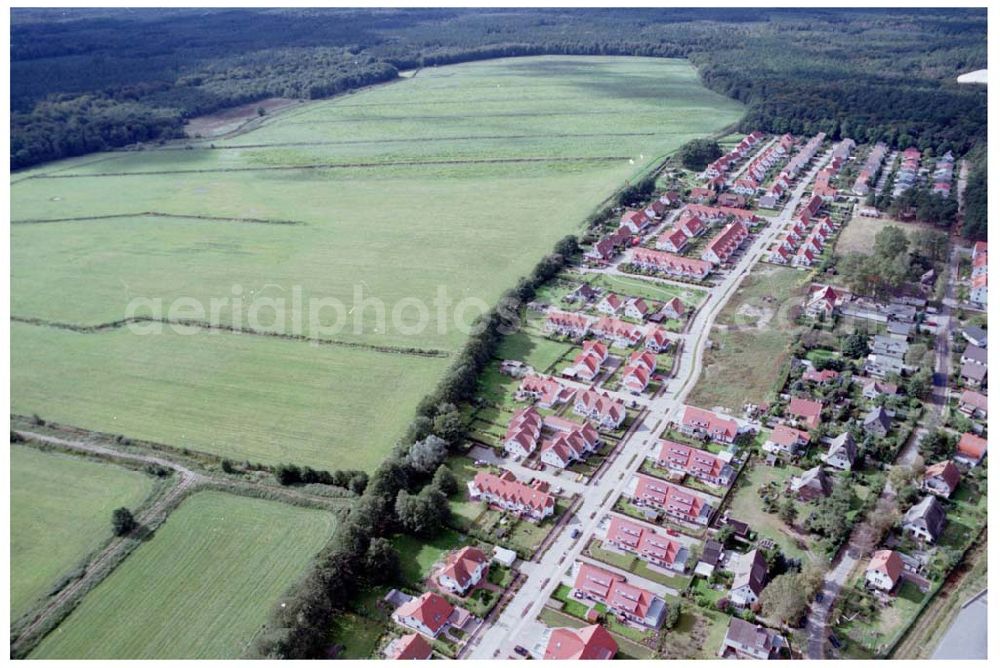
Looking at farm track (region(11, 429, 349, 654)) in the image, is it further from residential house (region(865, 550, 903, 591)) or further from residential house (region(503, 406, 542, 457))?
residential house (region(865, 550, 903, 591))

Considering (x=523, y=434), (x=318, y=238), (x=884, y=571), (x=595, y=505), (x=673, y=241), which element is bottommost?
(x=595, y=505)

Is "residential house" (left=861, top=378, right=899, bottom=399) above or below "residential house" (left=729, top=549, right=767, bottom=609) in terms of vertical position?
above

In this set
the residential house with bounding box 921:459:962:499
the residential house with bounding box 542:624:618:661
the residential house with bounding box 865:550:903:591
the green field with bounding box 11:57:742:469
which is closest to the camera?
the residential house with bounding box 542:624:618:661

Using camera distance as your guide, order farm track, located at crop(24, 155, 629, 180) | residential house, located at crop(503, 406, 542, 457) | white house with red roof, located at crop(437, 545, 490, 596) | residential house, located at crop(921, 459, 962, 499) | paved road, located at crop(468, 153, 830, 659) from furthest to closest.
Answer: farm track, located at crop(24, 155, 629, 180) < residential house, located at crop(503, 406, 542, 457) < residential house, located at crop(921, 459, 962, 499) < white house with red roof, located at crop(437, 545, 490, 596) < paved road, located at crop(468, 153, 830, 659)

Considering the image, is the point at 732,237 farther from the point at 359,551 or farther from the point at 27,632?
the point at 27,632

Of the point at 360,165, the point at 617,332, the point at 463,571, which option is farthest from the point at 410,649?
the point at 360,165

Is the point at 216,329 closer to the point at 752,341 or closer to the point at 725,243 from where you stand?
the point at 752,341

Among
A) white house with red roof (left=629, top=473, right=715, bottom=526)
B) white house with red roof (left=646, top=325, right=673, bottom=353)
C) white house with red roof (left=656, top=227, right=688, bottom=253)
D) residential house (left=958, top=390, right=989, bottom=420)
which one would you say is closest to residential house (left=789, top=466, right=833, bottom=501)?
white house with red roof (left=629, top=473, right=715, bottom=526)
